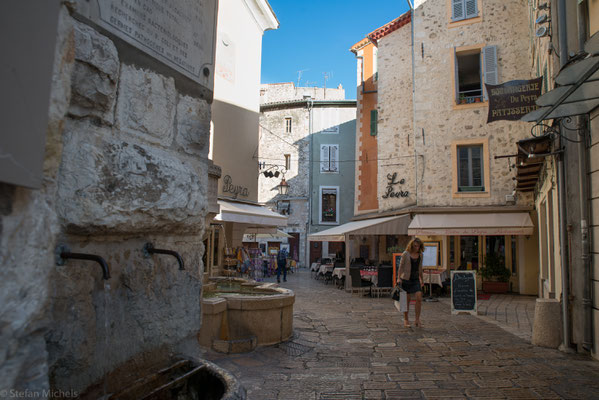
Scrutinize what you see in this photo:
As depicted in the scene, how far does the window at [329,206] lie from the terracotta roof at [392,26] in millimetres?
12271

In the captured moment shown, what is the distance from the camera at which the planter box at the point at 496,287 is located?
43.8 ft

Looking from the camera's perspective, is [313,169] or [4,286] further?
[313,169]

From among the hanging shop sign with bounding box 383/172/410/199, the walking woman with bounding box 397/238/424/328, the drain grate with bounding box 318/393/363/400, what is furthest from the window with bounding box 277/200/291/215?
the drain grate with bounding box 318/393/363/400

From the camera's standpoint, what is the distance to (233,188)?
14.4m

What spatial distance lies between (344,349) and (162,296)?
4250mm

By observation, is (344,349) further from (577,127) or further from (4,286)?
(4,286)

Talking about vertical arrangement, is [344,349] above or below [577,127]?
below

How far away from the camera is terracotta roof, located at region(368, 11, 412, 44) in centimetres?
1666

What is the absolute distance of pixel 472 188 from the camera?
13633 millimetres

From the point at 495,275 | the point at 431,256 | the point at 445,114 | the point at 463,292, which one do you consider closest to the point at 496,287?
the point at 495,275

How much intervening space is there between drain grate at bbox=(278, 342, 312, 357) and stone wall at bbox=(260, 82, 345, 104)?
2693 cm

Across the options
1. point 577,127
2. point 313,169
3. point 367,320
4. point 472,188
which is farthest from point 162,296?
point 313,169

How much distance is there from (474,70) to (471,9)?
2196 millimetres

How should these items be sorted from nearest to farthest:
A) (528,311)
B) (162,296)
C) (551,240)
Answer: (162,296) < (551,240) < (528,311)
